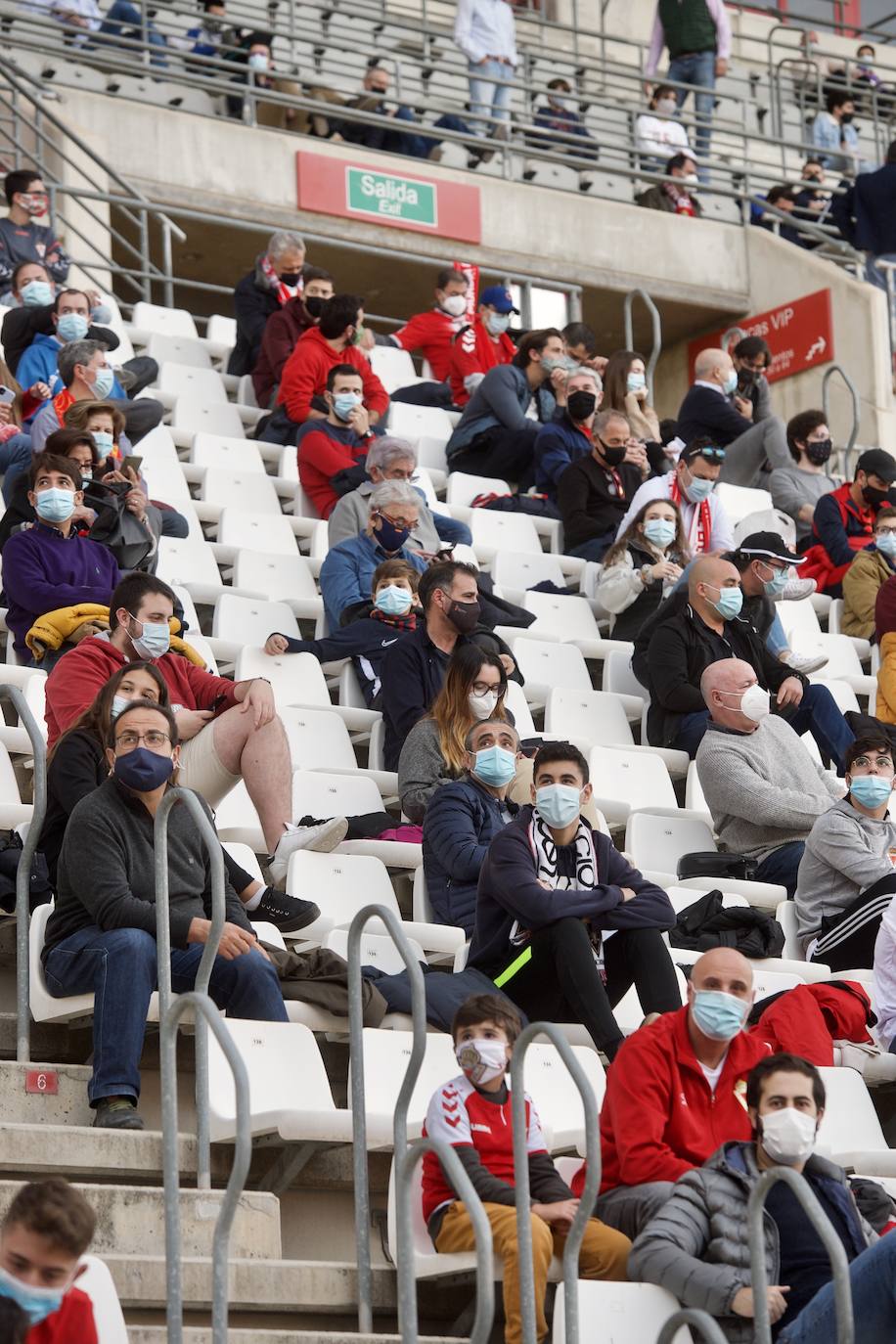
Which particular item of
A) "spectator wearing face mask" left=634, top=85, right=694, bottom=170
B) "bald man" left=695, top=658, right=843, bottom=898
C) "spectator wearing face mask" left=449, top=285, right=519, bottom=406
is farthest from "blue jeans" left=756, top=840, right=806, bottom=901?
"spectator wearing face mask" left=634, top=85, right=694, bottom=170

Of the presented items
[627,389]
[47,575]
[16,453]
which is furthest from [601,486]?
[47,575]

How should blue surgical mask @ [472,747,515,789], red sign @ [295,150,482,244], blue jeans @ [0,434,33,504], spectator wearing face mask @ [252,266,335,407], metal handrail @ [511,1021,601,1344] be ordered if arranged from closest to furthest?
metal handrail @ [511,1021,601,1344]
blue surgical mask @ [472,747,515,789]
blue jeans @ [0,434,33,504]
spectator wearing face mask @ [252,266,335,407]
red sign @ [295,150,482,244]

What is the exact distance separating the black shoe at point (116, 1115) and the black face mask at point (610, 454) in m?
5.58

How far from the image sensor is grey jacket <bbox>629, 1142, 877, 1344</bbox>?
477cm

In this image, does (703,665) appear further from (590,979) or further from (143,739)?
(143,739)

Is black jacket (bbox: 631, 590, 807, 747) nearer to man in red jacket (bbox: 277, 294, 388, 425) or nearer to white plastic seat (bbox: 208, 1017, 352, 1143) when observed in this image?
man in red jacket (bbox: 277, 294, 388, 425)

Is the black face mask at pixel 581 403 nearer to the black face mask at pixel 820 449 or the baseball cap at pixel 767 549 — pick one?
the black face mask at pixel 820 449

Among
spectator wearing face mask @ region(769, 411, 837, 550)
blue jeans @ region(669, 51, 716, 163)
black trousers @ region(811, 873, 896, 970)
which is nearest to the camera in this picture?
black trousers @ region(811, 873, 896, 970)

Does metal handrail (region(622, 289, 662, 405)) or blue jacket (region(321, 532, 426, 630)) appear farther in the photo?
metal handrail (region(622, 289, 662, 405))

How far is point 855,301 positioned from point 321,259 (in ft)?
10.2

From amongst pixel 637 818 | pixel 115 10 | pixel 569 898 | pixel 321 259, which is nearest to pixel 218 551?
pixel 637 818

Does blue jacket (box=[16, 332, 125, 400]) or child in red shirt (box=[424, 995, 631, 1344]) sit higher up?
blue jacket (box=[16, 332, 125, 400])

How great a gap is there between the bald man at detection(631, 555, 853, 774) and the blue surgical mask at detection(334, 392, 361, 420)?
1826mm

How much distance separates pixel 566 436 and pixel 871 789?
4005 mm
